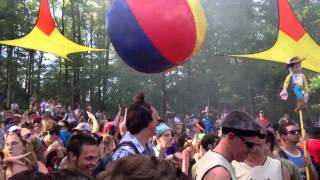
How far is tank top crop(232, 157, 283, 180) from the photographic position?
3979 millimetres

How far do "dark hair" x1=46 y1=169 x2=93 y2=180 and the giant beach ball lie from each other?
290cm

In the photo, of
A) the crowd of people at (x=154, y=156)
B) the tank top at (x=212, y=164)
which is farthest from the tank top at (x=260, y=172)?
the tank top at (x=212, y=164)

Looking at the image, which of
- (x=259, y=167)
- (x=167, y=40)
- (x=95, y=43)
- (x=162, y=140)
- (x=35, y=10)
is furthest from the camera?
(x=95, y=43)

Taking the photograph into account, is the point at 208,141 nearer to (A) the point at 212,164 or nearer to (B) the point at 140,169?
(A) the point at 212,164

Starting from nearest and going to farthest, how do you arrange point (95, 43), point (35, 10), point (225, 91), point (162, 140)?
point (162, 140)
point (225, 91)
point (35, 10)
point (95, 43)

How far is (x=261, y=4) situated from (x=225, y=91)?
687cm

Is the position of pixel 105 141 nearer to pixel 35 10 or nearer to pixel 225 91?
pixel 225 91

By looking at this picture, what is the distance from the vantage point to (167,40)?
439cm

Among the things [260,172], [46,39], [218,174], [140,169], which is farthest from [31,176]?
[46,39]

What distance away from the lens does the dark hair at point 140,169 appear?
1496 millimetres

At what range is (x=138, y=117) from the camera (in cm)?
378

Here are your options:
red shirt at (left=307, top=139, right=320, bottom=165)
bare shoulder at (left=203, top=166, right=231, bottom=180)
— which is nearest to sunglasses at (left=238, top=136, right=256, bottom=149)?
bare shoulder at (left=203, top=166, right=231, bottom=180)

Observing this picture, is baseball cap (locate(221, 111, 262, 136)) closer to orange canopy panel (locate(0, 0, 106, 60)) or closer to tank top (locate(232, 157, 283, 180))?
tank top (locate(232, 157, 283, 180))

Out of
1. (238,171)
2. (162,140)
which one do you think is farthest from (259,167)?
(162,140)
